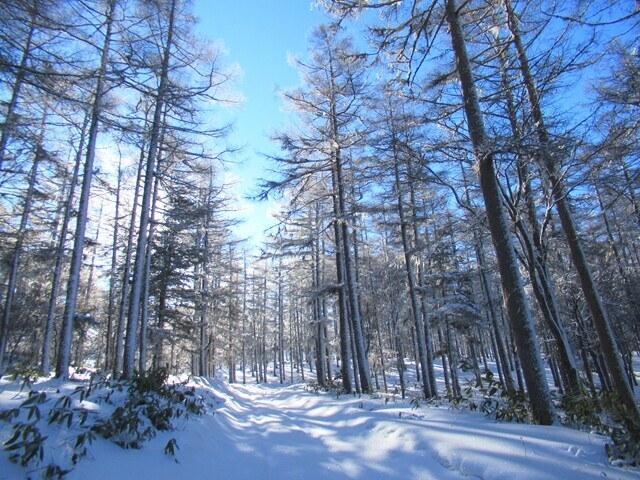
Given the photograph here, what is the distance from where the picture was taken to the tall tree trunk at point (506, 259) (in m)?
4.73

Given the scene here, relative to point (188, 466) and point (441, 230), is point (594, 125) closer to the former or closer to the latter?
point (441, 230)

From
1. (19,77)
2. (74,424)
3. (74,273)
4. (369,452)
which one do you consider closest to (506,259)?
(369,452)

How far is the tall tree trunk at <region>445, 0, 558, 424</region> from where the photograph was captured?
186 inches

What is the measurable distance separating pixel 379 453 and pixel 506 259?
143 inches

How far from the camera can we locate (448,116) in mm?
6500

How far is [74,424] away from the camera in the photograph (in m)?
3.85

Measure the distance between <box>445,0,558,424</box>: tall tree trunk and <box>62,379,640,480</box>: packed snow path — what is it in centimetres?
62

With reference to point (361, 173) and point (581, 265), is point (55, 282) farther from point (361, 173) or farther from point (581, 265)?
point (581, 265)

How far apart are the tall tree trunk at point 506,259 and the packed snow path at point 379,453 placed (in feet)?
2.02

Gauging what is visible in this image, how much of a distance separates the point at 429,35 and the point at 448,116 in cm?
193

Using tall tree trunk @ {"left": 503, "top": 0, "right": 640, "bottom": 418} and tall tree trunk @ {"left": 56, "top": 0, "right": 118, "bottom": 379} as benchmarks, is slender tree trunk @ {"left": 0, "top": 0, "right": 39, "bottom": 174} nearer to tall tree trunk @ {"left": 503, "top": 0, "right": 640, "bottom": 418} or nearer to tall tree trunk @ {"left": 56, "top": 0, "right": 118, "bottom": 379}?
tall tree trunk @ {"left": 56, "top": 0, "right": 118, "bottom": 379}

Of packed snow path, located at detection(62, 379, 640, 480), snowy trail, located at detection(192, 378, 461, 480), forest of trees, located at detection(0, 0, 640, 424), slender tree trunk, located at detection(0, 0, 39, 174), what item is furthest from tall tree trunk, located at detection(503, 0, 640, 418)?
slender tree trunk, located at detection(0, 0, 39, 174)

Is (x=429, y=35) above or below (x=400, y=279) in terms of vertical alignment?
above

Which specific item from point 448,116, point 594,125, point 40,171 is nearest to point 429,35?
point 448,116
